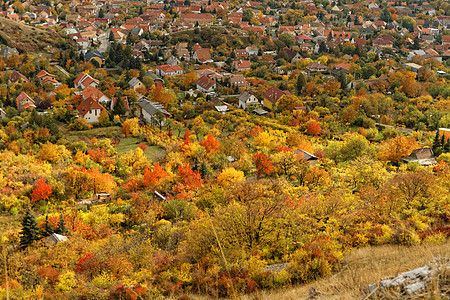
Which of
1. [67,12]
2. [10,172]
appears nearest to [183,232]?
[10,172]

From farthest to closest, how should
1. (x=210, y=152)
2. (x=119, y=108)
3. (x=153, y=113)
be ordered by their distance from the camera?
(x=119, y=108), (x=153, y=113), (x=210, y=152)

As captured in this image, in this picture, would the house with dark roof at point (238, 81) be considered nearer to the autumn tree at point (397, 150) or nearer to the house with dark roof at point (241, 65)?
the house with dark roof at point (241, 65)

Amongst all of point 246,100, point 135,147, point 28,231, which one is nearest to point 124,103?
point 135,147

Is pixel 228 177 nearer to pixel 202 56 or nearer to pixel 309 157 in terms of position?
pixel 309 157

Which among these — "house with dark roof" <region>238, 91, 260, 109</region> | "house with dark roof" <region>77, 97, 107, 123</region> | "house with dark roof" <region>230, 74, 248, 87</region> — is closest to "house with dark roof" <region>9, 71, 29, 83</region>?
"house with dark roof" <region>77, 97, 107, 123</region>

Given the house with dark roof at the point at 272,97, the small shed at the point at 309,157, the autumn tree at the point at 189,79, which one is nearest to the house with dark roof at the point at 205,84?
the autumn tree at the point at 189,79

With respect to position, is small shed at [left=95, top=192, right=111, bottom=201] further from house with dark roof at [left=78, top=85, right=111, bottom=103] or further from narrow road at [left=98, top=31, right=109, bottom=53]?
narrow road at [left=98, top=31, right=109, bottom=53]

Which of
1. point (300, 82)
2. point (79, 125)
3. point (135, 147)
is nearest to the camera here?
point (135, 147)
